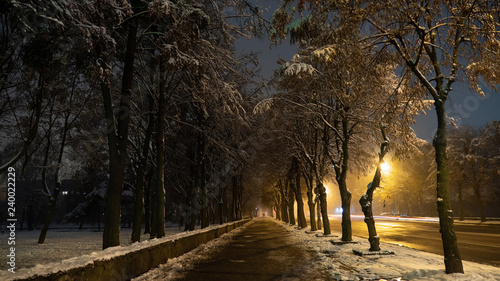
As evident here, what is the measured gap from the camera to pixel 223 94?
51.1 feet

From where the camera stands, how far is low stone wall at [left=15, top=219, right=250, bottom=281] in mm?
5408

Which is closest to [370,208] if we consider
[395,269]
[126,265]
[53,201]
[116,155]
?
[395,269]

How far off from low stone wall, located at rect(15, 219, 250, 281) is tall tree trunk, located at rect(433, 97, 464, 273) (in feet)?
23.6

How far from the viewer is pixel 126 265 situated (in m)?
7.62

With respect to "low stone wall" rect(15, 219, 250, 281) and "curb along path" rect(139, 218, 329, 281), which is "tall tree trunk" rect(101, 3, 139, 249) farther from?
"curb along path" rect(139, 218, 329, 281)

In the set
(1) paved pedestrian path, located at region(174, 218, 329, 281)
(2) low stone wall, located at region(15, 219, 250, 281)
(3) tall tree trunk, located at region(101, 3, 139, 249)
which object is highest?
(3) tall tree trunk, located at region(101, 3, 139, 249)

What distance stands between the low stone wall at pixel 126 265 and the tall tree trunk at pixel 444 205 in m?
7.18

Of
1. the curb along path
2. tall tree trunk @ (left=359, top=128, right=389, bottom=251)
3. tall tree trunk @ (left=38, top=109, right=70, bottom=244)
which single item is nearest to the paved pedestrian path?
the curb along path

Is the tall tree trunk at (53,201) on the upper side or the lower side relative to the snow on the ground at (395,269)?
upper

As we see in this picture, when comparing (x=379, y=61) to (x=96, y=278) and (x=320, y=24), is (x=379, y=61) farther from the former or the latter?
(x=96, y=278)

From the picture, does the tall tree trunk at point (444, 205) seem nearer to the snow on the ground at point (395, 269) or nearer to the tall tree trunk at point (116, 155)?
the snow on the ground at point (395, 269)

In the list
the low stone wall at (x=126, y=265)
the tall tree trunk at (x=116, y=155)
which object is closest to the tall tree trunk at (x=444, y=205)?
the low stone wall at (x=126, y=265)

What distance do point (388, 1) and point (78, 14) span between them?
7.33 meters

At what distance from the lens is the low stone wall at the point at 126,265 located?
541cm
